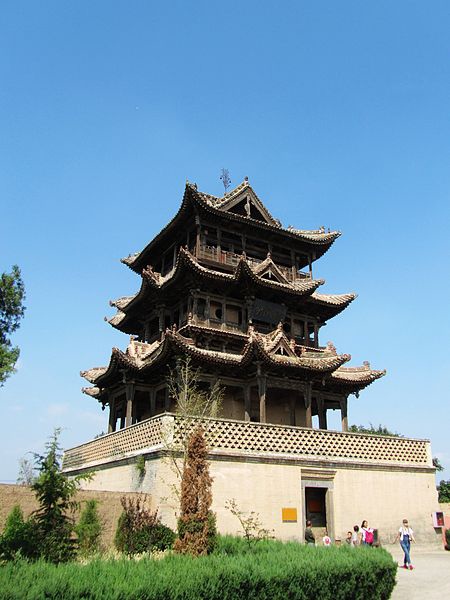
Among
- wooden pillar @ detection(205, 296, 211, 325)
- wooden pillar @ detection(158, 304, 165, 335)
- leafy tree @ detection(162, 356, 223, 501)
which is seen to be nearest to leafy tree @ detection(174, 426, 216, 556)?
leafy tree @ detection(162, 356, 223, 501)

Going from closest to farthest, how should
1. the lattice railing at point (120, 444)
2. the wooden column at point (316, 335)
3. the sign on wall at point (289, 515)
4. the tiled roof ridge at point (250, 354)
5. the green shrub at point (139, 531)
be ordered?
the green shrub at point (139, 531), the lattice railing at point (120, 444), the sign on wall at point (289, 515), the tiled roof ridge at point (250, 354), the wooden column at point (316, 335)

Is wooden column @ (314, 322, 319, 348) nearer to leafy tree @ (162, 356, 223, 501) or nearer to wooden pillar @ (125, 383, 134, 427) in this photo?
leafy tree @ (162, 356, 223, 501)

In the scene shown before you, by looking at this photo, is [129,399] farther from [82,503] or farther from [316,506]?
[316,506]

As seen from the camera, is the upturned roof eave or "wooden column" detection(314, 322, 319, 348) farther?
"wooden column" detection(314, 322, 319, 348)

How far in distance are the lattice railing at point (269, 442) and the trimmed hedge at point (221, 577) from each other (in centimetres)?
633

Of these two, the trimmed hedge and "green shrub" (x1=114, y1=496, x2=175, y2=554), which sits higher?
"green shrub" (x1=114, y1=496, x2=175, y2=554)

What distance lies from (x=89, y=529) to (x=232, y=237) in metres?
16.1

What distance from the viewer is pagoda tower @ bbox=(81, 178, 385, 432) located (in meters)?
23.1

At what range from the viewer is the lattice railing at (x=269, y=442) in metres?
18.5

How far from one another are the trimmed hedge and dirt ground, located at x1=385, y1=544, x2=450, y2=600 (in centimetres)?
178

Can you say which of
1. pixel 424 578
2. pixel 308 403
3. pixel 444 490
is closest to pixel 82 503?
pixel 424 578

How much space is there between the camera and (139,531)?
15445 mm

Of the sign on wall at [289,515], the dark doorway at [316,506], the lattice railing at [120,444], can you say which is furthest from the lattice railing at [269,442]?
the sign on wall at [289,515]

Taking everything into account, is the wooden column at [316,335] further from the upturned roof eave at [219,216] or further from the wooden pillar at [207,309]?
the wooden pillar at [207,309]
